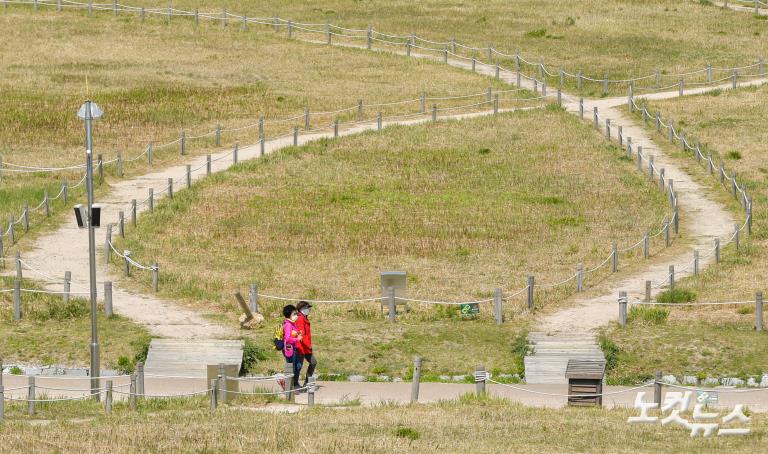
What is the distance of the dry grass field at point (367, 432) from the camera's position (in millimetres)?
25484

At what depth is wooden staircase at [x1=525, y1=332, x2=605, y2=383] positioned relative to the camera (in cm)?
3328

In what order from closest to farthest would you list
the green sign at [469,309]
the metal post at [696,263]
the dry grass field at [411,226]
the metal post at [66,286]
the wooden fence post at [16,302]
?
the dry grass field at [411,226]
the wooden fence post at [16,302]
the green sign at [469,309]
the metal post at [66,286]
the metal post at [696,263]

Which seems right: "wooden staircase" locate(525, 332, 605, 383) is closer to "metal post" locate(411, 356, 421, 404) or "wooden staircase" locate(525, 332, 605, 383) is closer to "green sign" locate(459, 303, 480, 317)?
"green sign" locate(459, 303, 480, 317)

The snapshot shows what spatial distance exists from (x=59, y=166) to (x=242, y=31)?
94.9 feet

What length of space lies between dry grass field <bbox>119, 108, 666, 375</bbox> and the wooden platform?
1.15 m

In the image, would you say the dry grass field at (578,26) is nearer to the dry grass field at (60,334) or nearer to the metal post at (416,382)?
the dry grass field at (60,334)

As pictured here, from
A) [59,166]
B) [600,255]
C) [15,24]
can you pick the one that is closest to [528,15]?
[15,24]

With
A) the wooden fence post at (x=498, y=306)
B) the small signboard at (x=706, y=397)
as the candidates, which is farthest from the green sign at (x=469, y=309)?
the small signboard at (x=706, y=397)

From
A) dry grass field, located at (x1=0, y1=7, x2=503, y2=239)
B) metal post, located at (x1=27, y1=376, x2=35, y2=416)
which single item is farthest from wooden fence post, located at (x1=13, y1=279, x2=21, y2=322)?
dry grass field, located at (x1=0, y1=7, x2=503, y2=239)

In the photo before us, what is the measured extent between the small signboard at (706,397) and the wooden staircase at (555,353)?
141 inches

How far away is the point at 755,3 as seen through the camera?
90500 mm

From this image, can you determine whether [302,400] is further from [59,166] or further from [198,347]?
[59,166]

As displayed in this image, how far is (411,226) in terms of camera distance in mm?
48250

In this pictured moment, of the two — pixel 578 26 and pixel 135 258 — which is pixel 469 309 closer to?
pixel 135 258
